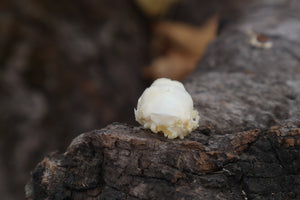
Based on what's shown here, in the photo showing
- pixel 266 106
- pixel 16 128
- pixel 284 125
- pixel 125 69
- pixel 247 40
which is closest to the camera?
pixel 284 125

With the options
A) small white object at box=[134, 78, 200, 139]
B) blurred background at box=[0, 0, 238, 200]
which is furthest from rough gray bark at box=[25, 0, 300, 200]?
blurred background at box=[0, 0, 238, 200]

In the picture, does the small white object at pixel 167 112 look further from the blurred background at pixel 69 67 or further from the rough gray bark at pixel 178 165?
the blurred background at pixel 69 67

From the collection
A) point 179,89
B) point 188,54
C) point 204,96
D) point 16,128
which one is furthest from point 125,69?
point 179,89

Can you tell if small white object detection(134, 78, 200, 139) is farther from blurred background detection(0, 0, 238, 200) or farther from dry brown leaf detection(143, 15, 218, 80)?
dry brown leaf detection(143, 15, 218, 80)

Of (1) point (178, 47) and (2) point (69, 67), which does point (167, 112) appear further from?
(1) point (178, 47)

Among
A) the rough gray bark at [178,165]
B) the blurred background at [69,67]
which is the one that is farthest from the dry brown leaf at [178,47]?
the rough gray bark at [178,165]

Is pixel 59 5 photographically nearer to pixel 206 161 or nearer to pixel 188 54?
pixel 188 54
